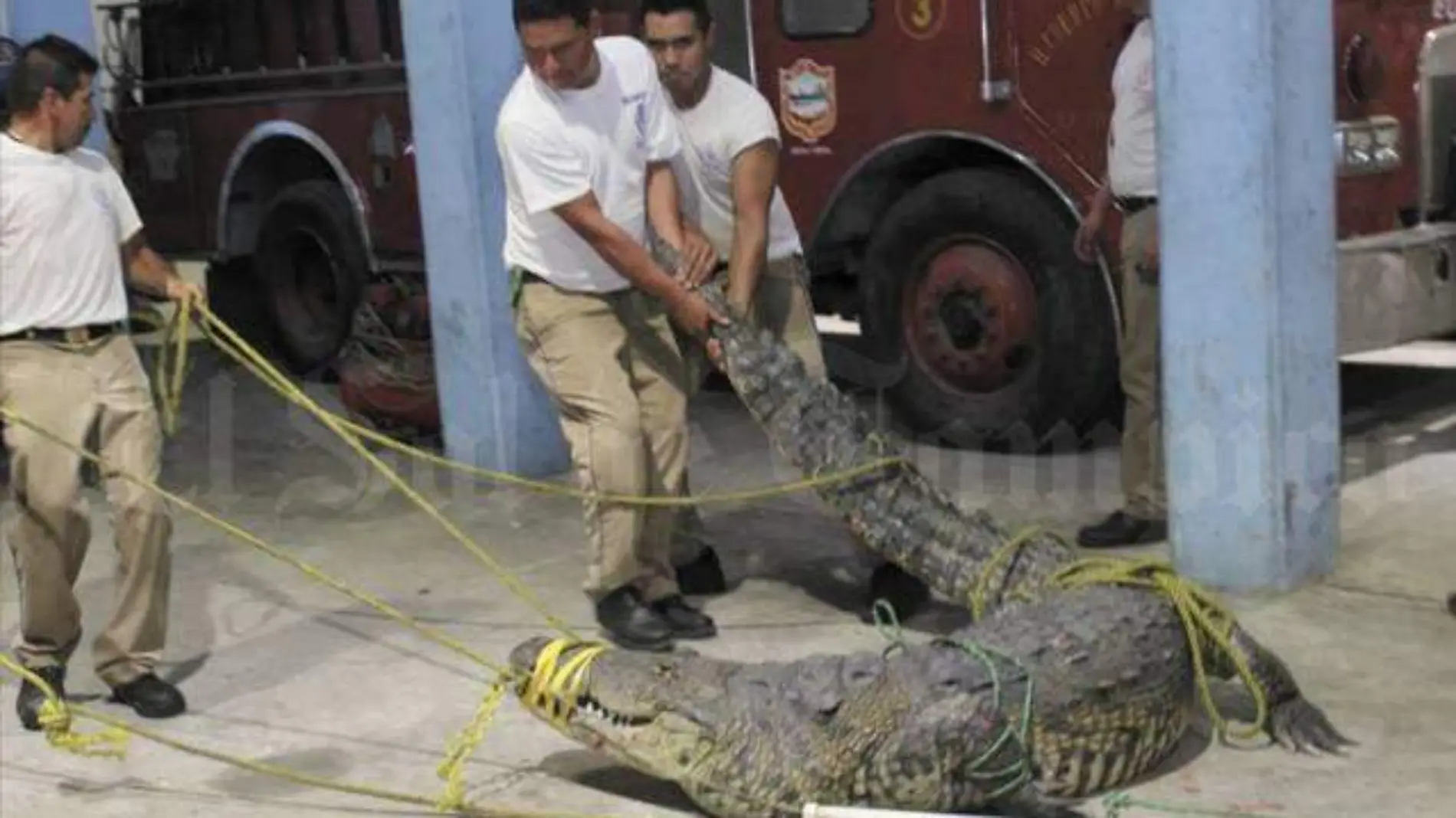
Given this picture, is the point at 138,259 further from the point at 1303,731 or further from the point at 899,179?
the point at 899,179

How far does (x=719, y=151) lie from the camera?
5633 millimetres

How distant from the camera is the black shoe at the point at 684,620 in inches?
215

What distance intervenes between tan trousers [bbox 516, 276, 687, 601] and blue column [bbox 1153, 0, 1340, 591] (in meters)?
1.39

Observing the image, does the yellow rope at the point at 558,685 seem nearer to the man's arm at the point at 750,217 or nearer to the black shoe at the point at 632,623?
the black shoe at the point at 632,623

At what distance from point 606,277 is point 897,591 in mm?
1172

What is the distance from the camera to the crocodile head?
13.1ft

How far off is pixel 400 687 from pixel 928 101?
10.9ft

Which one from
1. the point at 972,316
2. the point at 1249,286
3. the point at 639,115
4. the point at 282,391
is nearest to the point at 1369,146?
the point at 972,316

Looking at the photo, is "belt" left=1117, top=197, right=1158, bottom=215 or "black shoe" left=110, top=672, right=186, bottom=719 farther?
"belt" left=1117, top=197, right=1158, bottom=215

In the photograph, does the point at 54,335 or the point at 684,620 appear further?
the point at 684,620

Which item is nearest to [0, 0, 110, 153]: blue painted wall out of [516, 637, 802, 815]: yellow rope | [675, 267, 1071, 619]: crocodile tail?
[675, 267, 1071, 619]: crocodile tail

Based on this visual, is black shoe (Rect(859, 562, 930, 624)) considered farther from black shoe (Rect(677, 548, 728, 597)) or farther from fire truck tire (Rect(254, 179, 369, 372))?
fire truck tire (Rect(254, 179, 369, 372))

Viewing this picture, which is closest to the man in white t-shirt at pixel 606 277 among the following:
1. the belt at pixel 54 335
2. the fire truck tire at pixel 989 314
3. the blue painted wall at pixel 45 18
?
the belt at pixel 54 335

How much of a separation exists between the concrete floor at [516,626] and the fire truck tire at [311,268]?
5.87 ft
